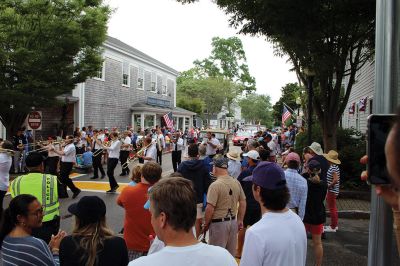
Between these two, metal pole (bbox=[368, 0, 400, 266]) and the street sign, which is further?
the street sign

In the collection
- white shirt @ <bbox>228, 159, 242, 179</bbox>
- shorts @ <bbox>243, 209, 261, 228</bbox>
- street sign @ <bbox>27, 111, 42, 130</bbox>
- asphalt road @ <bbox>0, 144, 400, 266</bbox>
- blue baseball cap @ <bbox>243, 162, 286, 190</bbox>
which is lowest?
asphalt road @ <bbox>0, 144, 400, 266</bbox>

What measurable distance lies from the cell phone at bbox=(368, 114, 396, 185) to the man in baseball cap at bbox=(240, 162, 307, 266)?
1193 millimetres

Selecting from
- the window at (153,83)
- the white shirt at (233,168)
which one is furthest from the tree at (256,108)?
the white shirt at (233,168)

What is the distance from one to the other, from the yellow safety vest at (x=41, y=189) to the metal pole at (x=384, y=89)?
3.78 meters

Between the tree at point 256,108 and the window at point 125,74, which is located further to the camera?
the tree at point 256,108

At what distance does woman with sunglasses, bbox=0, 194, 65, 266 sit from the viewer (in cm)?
316

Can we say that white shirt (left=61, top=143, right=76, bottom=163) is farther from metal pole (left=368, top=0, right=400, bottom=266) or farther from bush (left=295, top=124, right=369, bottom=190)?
metal pole (left=368, top=0, right=400, bottom=266)

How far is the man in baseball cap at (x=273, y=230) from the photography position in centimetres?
279

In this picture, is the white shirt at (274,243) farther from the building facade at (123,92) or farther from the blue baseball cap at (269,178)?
the building facade at (123,92)

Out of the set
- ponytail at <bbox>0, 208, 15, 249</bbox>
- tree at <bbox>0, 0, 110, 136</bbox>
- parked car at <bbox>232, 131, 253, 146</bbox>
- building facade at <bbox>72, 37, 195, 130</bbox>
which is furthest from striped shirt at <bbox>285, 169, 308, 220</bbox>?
parked car at <bbox>232, 131, 253, 146</bbox>

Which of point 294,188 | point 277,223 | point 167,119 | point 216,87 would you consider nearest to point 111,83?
point 167,119

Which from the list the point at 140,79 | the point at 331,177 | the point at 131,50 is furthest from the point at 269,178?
the point at 140,79

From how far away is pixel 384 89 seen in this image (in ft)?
9.34

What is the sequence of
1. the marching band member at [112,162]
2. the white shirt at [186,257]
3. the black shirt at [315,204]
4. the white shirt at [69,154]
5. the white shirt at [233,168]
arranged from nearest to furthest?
1. the white shirt at [186,257]
2. the black shirt at [315,204]
3. the white shirt at [233,168]
4. the white shirt at [69,154]
5. the marching band member at [112,162]
